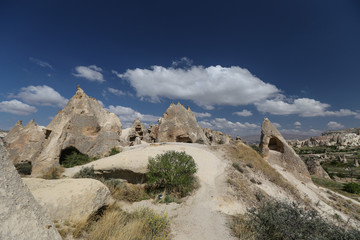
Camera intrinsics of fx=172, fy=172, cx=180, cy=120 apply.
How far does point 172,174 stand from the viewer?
7.77 meters

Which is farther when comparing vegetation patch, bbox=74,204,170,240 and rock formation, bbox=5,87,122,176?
Result: rock formation, bbox=5,87,122,176

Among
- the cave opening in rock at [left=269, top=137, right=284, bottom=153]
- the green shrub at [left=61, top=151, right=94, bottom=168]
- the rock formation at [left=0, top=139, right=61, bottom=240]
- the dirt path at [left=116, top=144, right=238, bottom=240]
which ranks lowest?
the dirt path at [left=116, top=144, right=238, bottom=240]

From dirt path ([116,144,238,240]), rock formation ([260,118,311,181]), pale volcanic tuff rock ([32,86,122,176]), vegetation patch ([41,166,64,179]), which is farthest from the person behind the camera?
rock formation ([260,118,311,181])

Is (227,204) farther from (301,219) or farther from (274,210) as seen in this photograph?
(301,219)

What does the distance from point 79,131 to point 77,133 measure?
210 millimetres

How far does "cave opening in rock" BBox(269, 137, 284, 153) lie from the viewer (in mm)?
17403

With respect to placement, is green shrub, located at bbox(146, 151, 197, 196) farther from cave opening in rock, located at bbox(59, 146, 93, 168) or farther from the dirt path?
cave opening in rock, located at bbox(59, 146, 93, 168)

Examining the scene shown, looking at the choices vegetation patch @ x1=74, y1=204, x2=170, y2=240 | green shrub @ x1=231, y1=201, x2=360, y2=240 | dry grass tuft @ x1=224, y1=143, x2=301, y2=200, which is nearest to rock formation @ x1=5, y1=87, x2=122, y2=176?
vegetation patch @ x1=74, y1=204, x2=170, y2=240

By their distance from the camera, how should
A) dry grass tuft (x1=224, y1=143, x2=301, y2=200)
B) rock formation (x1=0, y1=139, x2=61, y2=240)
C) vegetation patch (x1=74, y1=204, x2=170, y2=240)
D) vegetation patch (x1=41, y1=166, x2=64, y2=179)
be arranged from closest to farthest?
rock formation (x1=0, y1=139, x2=61, y2=240) < vegetation patch (x1=74, y1=204, x2=170, y2=240) < vegetation patch (x1=41, y1=166, x2=64, y2=179) < dry grass tuft (x1=224, y1=143, x2=301, y2=200)

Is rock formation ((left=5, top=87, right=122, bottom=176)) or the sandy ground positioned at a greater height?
rock formation ((left=5, top=87, right=122, bottom=176))

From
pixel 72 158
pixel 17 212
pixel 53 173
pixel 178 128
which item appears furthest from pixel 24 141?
pixel 17 212

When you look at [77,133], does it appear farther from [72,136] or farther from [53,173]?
[53,173]

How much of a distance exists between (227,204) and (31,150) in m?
17.1

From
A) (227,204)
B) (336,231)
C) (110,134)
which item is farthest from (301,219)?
(110,134)
